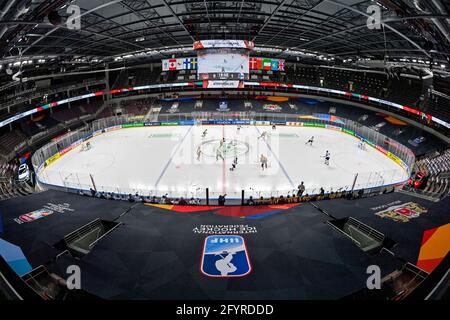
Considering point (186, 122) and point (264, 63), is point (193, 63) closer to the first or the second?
point (186, 122)

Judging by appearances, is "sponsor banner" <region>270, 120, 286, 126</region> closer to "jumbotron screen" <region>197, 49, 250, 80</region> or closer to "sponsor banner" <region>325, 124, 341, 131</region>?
"sponsor banner" <region>325, 124, 341, 131</region>

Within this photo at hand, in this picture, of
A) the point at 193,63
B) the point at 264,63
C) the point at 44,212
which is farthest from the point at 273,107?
the point at 44,212

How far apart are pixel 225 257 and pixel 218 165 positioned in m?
15.6

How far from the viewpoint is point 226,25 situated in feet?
79.2

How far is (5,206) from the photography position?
14.2m

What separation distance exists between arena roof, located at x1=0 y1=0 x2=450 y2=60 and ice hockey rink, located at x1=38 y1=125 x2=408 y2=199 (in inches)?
413

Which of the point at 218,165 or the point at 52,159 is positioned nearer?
the point at 218,165

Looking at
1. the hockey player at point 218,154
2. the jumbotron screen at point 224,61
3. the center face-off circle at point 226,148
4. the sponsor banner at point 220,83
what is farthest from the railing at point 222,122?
the jumbotron screen at point 224,61

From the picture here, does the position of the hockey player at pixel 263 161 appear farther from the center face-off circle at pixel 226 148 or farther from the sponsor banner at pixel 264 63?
the sponsor banner at pixel 264 63

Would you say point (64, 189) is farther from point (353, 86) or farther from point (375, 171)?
point (353, 86)

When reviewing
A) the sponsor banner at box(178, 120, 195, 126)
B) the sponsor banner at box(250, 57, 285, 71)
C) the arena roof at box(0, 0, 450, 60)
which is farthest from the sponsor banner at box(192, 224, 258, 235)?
the sponsor banner at box(250, 57, 285, 71)

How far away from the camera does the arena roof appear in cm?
1224

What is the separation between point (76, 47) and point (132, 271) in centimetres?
2710

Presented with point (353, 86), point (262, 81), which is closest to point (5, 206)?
point (262, 81)
